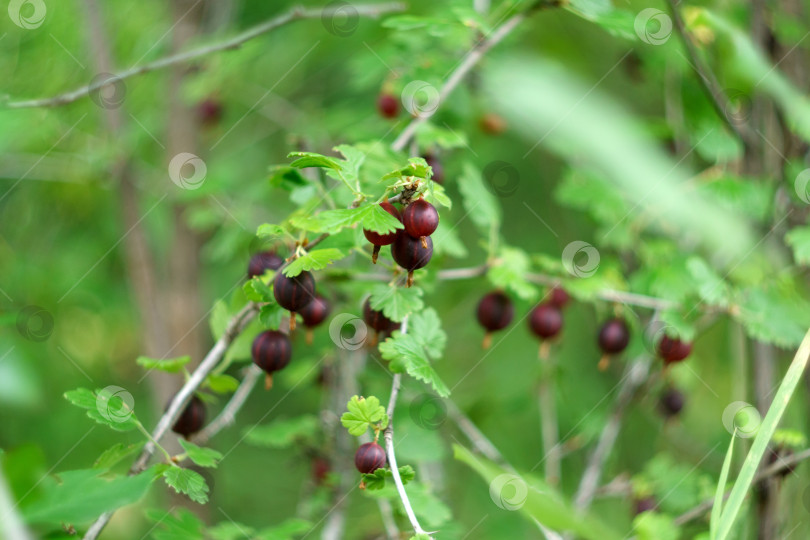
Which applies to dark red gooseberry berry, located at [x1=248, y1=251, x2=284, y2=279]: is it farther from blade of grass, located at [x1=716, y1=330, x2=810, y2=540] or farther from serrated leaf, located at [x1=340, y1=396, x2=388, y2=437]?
blade of grass, located at [x1=716, y1=330, x2=810, y2=540]

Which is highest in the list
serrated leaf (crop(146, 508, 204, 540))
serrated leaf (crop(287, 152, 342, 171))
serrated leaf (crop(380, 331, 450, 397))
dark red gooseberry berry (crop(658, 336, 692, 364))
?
serrated leaf (crop(287, 152, 342, 171))

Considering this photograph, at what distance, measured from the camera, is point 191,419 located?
78 cm

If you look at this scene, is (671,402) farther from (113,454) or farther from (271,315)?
(113,454)

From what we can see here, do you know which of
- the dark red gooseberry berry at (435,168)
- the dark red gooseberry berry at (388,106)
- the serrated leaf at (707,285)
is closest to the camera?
the dark red gooseberry berry at (435,168)

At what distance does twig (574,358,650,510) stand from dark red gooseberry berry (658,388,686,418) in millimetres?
45

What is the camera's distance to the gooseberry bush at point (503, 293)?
67 centimetres

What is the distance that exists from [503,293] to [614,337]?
22 cm

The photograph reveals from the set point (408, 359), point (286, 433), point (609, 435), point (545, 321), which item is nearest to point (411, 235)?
point (408, 359)

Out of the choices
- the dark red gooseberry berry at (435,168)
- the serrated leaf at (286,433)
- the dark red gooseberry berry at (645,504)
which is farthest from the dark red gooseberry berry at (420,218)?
the dark red gooseberry berry at (645,504)

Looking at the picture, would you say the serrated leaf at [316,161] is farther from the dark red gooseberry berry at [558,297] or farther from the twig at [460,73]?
the dark red gooseberry berry at [558,297]

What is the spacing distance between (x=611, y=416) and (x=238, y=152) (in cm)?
121

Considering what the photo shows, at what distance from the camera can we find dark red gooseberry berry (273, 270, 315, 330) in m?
0.67

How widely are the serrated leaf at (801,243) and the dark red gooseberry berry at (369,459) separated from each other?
2.19 ft

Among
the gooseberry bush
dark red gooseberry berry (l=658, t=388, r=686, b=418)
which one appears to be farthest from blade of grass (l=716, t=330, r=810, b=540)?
dark red gooseberry berry (l=658, t=388, r=686, b=418)
